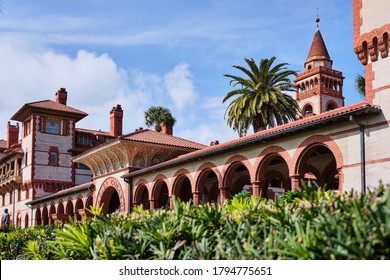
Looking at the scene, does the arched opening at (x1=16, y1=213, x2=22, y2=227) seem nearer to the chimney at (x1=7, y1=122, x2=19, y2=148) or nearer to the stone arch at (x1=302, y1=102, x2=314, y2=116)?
the chimney at (x1=7, y1=122, x2=19, y2=148)

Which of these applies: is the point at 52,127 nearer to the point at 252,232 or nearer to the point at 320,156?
the point at 320,156

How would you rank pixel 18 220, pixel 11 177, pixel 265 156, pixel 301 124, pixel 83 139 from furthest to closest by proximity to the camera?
pixel 83 139, pixel 18 220, pixel 11 177, pixel 265 156, pixel 301 124

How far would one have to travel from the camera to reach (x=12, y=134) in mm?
67875

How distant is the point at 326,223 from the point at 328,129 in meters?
15.5

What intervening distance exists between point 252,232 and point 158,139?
29.0 metres

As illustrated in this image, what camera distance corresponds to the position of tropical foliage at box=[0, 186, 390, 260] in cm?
409

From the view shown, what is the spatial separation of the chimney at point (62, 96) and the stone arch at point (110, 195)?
19.9 m

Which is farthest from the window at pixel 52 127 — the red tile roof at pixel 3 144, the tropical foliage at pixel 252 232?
the tropical foliage at pixel 252 232

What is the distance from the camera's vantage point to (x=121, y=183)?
3412 cm

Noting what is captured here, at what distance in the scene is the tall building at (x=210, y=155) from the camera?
18547 mm

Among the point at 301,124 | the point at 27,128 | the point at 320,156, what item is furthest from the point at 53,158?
the point at 301,124

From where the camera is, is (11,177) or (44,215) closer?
(44,215)
